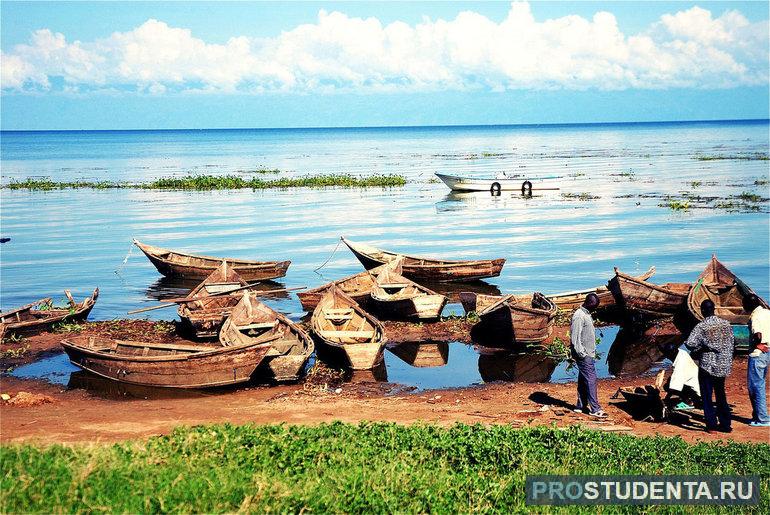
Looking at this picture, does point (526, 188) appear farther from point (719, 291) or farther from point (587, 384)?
point (587, 384)

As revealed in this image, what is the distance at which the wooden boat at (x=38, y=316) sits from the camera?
20.3 m

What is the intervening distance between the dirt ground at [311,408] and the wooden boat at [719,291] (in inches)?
110

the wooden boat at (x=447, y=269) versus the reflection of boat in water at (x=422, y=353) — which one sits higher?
the wooden boat at (x=447, y=269)

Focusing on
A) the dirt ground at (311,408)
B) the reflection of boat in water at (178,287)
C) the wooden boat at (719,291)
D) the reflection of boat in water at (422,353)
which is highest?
the wooden boat at (719,291)

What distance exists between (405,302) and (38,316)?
32.8 feet

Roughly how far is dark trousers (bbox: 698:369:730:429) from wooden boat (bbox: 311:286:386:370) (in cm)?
712

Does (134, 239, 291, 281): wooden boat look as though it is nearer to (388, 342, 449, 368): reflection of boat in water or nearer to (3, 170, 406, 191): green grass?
(388, 342, 449, 368): reflection of boat in water

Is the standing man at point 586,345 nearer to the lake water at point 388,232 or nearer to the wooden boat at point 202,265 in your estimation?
the lake water at point 388,232

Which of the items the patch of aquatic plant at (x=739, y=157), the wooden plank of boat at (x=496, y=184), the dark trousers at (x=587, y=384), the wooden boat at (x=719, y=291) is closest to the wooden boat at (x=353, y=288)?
the wooden boat at (x=719, y=291)

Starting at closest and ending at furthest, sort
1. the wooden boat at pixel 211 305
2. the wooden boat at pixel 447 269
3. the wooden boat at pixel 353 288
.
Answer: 1. the wooden boat at pixel 211 305
2. the wooden boat at pixel 353 288
3. the wooden boat at pixel 447 269

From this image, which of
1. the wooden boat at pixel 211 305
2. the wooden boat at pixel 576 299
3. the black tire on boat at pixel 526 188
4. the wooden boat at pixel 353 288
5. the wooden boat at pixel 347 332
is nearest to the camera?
the wooden boat at pixel 347 332

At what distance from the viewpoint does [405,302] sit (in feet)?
71.8

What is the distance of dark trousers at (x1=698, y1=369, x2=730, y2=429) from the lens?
1242 cm

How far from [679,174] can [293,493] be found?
6620 centimetres
